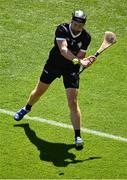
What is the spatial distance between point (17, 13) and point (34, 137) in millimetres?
7064


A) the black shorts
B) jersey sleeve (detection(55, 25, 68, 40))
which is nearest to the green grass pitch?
the black shorts

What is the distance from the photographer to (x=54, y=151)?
11.2m

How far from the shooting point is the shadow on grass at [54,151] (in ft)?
35.6

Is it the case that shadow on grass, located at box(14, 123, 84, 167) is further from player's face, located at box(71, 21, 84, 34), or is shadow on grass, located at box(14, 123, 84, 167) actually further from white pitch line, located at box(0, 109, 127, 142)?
player's face, located at box(71, 21, 84, 34)

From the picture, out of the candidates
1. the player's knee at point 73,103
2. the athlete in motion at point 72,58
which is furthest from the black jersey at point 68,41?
the player's knee at point 73,103

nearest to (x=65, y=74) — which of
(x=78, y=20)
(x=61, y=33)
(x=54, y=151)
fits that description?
(x=61, y=33)

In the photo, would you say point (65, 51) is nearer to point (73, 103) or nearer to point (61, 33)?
point (61, 33)

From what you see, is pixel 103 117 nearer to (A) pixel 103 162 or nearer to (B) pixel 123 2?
(A) pixel 103 162

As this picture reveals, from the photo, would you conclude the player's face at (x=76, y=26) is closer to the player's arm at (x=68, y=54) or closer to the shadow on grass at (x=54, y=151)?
the player's arm at (x=68, y=54)

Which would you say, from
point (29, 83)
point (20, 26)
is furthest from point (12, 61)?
point (20, 26)

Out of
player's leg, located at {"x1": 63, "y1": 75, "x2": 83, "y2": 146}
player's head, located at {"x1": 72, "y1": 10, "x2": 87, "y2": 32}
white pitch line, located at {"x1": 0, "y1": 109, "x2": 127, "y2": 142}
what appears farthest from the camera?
white pitch line, located at {"x1": 0, "y1": 109, "x2": 127, "y2": 142}

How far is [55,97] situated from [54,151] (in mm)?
2342

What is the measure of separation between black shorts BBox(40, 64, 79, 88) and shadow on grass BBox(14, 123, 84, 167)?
1.18 metres

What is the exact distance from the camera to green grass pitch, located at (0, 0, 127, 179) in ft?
35.1
